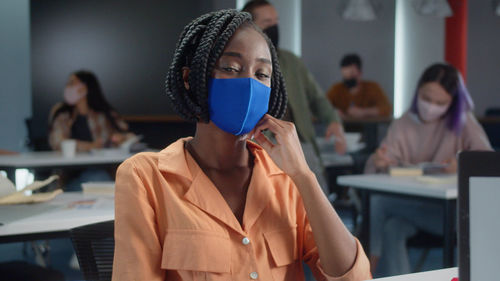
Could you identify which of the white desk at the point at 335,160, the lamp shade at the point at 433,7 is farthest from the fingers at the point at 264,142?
the lamp shade at the point at 433,7

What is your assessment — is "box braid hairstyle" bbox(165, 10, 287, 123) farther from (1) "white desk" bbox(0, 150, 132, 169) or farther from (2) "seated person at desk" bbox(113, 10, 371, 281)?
(1) "white desk" bbox(0, 150, 132, 169)

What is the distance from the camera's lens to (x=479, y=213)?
671mm

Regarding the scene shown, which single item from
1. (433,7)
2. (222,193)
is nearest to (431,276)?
(222,193)

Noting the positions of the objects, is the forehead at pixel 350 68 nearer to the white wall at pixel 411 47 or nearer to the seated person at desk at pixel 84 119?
the white wall at pixel 411 47

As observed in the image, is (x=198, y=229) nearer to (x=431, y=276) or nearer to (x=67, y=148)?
(x=431, y=276)

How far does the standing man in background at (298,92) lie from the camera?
2701 millimetres

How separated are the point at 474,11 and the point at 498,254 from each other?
32.5 feet

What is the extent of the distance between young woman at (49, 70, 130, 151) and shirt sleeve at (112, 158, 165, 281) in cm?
348

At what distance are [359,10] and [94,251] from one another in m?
5.58

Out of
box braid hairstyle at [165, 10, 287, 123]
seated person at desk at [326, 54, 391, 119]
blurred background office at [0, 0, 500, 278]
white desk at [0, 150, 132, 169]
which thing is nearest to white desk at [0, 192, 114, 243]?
box braid hairstyle at [165, 10, 287, 123]

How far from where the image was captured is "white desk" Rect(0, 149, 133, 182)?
3.60 metres

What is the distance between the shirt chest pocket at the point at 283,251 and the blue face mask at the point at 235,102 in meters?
0.24

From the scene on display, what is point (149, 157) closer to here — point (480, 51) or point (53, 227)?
point (53, 227)

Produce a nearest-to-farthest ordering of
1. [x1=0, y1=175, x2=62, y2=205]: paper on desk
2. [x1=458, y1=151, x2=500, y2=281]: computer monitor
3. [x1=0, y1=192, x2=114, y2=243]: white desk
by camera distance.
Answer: [x1=458, y1=151, x2=500, y2=281]: computer monitor, [x1=0, y1=192, x2=114, y2=243]: white desk, [x1=0, y1=175, x2=62, y2=205]: paper on desk
